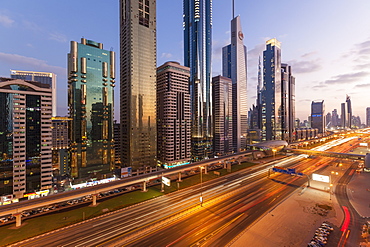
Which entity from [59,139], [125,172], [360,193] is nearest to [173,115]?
[125,172]

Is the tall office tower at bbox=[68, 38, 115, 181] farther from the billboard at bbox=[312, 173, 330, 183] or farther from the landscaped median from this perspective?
the billboard at bbox=[312, 173, 330, 183]

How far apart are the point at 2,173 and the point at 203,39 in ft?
589

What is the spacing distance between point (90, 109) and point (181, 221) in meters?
82.7

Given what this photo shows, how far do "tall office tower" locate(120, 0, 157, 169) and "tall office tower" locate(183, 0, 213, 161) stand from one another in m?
62.4

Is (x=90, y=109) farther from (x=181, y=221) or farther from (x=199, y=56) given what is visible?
(x=199, y=56)

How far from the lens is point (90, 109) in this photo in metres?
95.2

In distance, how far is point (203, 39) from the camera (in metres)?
174

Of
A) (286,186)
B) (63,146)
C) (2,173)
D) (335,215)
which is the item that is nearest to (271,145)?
(286,186)

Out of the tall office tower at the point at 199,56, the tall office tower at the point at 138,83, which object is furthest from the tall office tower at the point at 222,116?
the tall office tower at the point at 138,83

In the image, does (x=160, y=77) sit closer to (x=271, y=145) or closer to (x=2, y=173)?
(x=2, y=173)

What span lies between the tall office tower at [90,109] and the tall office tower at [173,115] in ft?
115

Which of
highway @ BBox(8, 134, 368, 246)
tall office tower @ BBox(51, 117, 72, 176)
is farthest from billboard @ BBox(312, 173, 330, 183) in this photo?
tall office tower @ BBox(51, 117, 72, 176)

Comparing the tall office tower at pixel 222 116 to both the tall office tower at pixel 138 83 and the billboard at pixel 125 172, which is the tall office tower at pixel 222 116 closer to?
the tall office tower at pixel 138 83

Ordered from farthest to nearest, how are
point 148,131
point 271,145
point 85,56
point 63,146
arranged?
point 63,146 → point 271,145 → point 148,131 → point 85,56
